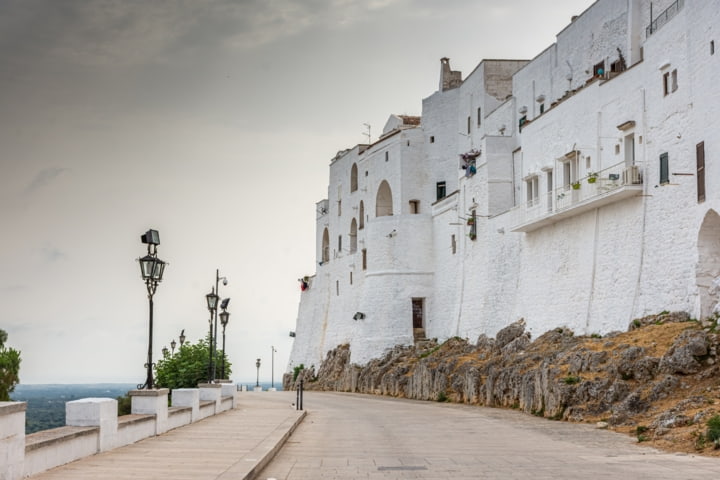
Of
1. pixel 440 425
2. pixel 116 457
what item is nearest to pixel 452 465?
pixel 116 457

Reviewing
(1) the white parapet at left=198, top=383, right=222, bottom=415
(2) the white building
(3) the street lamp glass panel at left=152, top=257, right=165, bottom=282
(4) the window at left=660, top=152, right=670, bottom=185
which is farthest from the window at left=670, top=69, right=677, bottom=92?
(3) the street lamp glass panel at left=152, top=257, right=165, bottom=282

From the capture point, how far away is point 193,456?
1317 cm

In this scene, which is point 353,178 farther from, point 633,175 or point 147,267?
point 147,267

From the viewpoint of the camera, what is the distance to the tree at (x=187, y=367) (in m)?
42.5

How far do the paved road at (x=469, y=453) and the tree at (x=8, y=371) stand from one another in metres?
38.8

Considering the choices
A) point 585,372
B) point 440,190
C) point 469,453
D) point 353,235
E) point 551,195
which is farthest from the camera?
point 353,235

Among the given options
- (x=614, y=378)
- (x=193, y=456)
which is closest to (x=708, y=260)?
(x=614, y=378)

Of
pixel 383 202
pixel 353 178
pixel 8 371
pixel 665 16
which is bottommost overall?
pixel 8 371

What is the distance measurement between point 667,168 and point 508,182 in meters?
15.0

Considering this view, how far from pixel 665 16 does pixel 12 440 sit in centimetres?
2542

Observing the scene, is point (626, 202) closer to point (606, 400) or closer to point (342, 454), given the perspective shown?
point (606, 400)

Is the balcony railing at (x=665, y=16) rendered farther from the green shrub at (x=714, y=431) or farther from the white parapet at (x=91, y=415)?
the white parapet at (x=91, y=415)

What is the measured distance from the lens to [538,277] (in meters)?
34.7

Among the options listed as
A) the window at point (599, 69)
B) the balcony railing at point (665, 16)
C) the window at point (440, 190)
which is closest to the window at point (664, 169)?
the balcony railing at point (665, 16)
